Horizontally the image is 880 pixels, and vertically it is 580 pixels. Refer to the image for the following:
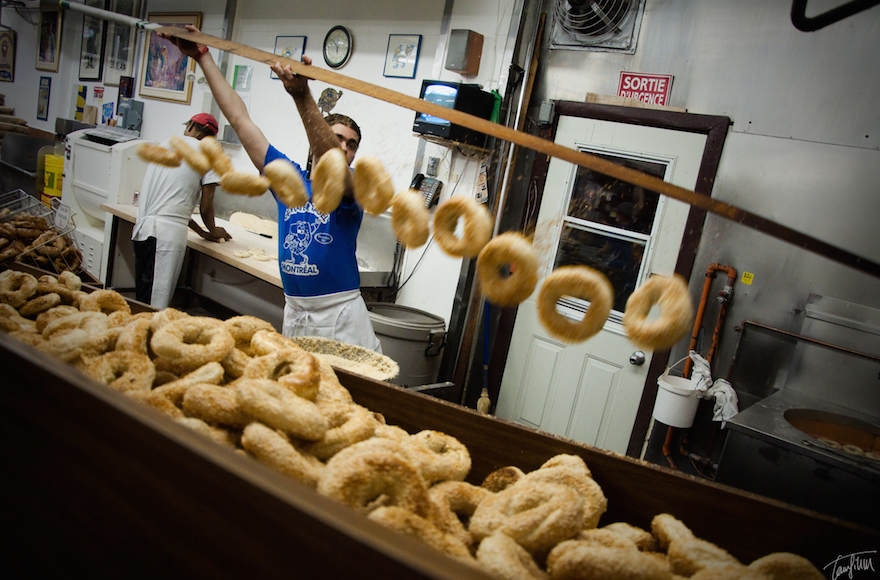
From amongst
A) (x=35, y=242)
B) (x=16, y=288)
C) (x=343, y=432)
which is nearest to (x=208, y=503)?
(x=343, y=432)

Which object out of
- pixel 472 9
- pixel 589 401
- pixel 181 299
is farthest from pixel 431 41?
pixel 181 299

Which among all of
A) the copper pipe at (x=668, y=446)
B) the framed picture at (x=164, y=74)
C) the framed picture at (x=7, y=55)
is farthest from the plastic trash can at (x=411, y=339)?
the framed picture at (x=7, y=55)

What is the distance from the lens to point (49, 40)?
5133 millimetres

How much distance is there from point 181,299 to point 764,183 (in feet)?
15.7

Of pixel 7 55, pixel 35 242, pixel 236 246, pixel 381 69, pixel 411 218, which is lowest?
pixel 236 246

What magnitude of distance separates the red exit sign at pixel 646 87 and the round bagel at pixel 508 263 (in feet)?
8.59

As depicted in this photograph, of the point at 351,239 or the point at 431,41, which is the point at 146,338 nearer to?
the point at 351,239

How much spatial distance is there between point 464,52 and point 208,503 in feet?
11.3

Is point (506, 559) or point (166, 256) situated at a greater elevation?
point (506, 559)

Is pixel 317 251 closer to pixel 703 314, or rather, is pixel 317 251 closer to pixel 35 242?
pixel 35 242

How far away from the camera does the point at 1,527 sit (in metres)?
0.95

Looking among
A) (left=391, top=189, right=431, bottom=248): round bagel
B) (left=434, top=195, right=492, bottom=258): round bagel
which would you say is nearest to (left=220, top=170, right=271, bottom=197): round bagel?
(left=391, top=189, right=431, bottom=248): round bagel

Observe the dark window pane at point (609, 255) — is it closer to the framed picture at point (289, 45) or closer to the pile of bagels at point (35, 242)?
the framed picture at point (289, 45)

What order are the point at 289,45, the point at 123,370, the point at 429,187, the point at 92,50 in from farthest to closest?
1. the point at 92,50
2. the point at 289,45
3. the point at 429,187
4. the point at 123,370
